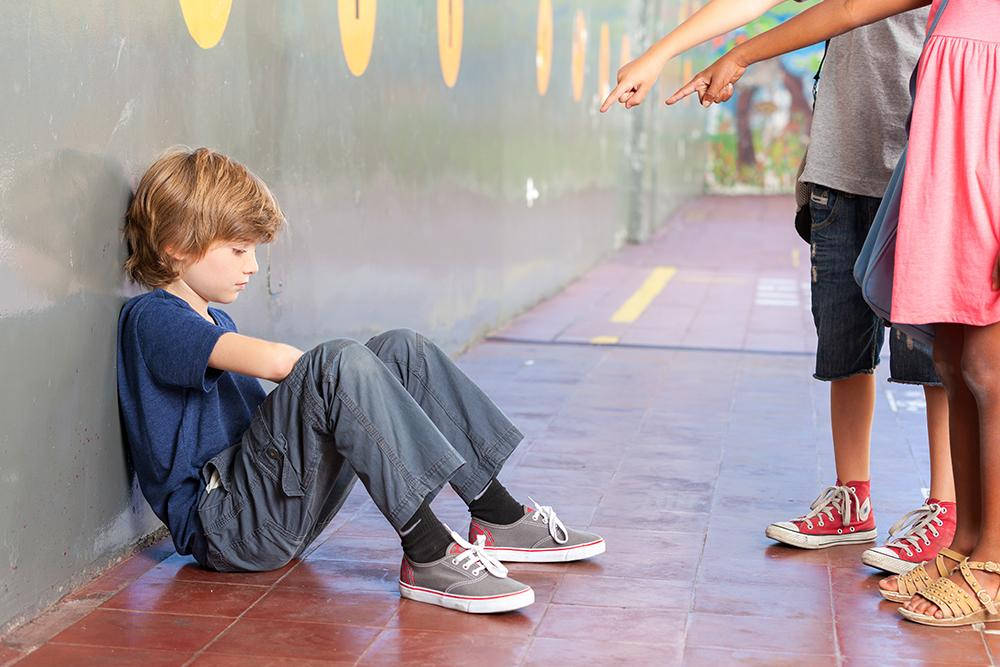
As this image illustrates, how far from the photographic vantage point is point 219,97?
3453 mm

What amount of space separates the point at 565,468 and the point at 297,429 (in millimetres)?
1547

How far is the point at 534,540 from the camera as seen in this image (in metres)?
3.09

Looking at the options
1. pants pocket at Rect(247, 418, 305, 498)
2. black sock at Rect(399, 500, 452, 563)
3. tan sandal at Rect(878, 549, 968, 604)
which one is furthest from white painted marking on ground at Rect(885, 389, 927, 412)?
pants pocket at Rect(247, 418, 305, 498)

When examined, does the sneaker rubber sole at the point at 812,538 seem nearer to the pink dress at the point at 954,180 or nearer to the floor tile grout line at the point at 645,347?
the pink dress at the point at 954,180

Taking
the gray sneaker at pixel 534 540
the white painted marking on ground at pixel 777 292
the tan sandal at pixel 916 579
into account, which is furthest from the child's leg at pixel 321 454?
the white painted marking on ground at pixel 777 292

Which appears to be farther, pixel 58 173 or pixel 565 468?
pixel 565 468

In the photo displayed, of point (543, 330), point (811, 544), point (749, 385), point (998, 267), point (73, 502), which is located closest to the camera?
point (998, 267)

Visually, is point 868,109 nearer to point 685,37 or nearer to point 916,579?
point 685,37

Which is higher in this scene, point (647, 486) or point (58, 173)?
point (58, 173)

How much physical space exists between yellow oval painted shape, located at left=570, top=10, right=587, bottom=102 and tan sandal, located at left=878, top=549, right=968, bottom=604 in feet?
22.9

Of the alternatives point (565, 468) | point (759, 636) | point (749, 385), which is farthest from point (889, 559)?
point (749, 385)

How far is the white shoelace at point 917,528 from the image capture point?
10.1 feet

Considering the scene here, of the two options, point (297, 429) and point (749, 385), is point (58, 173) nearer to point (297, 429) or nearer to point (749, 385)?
point (297, 429)

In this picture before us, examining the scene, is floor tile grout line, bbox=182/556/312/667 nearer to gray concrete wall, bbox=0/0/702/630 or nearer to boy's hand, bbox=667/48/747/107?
gray concrete wall, bbox=0/0/702/630
